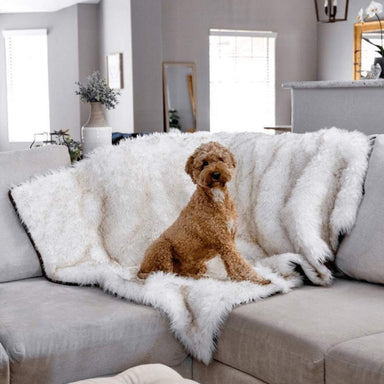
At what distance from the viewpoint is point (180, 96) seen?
8.51m

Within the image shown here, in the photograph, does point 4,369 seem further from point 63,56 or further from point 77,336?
point 63,56

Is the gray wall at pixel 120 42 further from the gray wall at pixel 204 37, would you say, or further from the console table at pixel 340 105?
the console table at pixel 340 105

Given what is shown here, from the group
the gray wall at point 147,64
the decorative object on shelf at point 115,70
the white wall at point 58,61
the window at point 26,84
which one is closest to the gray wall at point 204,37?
the gray wall at point 147,64

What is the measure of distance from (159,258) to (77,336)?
1.65 feet

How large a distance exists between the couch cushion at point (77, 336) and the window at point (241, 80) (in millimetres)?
7042

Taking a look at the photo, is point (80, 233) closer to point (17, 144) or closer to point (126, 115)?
point (126, 115)

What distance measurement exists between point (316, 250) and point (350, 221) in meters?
0.16

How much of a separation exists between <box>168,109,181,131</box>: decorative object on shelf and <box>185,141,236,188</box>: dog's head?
604 centimetres

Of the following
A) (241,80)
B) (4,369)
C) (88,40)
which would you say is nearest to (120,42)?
(88,40)

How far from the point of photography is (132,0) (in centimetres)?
786

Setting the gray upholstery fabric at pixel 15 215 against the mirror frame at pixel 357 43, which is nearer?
the gray upholstery fabric at pixel 15 215

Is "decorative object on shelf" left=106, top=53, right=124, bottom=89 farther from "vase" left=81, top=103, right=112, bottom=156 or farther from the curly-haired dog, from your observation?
the curly-haired dog

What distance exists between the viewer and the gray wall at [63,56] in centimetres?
987

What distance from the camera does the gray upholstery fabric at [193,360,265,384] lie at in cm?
195
